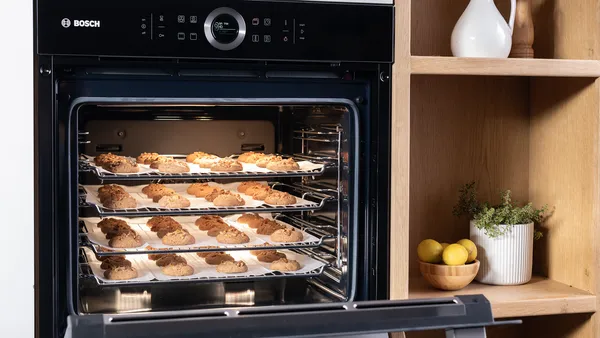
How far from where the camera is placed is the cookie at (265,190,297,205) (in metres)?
2.13

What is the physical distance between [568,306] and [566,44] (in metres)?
0.76

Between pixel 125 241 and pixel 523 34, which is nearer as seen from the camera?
pixel 125 241

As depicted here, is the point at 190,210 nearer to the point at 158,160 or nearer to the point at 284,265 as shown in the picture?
the point at 158,160

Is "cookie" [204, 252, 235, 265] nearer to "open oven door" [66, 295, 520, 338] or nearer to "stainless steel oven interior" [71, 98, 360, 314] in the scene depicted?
"stainless steel oven interior" [71, 98, 360, 314]

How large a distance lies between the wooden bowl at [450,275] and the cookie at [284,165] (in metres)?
0.51

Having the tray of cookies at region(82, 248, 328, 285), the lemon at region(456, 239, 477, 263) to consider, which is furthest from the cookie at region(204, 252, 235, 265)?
the lemon at region(456, 239, 477, 263)

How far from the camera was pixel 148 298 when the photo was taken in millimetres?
2090

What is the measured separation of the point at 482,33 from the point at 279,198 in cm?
71

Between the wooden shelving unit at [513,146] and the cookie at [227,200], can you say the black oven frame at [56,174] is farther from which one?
the wooden shelving unit at [513,146]

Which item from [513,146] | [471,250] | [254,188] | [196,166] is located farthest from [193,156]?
[513,146]

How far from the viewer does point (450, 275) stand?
2.28 metres
